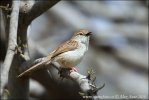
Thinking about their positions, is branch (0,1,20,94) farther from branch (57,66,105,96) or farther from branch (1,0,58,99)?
branch (57,66,105,96)

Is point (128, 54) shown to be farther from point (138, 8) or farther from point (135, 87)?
point (138, 8)

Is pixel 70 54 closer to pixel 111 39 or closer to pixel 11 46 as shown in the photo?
pixel 11 46

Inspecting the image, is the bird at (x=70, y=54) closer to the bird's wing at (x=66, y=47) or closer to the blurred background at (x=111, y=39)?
the bird's wing at (x=66, y=47)

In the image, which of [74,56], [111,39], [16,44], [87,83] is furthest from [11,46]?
[111,39]

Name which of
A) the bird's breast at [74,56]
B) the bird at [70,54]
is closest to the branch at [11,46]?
the bird at [70,54]

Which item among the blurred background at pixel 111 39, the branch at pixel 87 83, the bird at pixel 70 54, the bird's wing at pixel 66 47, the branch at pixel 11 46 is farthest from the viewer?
the blurred background at pixel 111 39

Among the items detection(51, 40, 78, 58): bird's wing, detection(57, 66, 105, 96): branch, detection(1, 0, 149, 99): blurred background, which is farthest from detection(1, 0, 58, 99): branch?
detection(1, 0, 149, 99): blurred background
